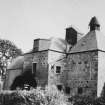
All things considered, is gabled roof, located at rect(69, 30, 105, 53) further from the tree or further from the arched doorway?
the tree

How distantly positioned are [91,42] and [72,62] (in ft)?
12.8

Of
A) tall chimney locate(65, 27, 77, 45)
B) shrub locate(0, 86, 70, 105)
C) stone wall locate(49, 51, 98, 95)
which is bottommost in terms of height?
shrub locate(0, 86, 70, 105)

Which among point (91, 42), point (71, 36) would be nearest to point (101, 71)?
point (91, 42)

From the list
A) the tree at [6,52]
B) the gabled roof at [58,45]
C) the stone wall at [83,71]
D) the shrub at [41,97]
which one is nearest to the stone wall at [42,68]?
the gabled roof at [58,45]

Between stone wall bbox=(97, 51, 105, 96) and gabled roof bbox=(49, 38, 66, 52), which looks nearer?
stone wall bbox=(97, 51, 105, 96)

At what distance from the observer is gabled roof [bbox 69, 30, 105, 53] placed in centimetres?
3107

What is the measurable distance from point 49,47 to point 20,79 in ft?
22.9

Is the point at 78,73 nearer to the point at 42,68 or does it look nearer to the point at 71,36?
the point at 42,68

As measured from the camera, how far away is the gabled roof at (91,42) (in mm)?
31072

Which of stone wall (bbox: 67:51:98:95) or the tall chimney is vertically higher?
the tall chimney

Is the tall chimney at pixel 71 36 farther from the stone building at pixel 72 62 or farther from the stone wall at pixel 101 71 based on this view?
the stone wall at pixel 101 71

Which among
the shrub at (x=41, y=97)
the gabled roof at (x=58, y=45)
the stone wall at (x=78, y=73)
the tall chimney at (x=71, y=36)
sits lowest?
the shrub at (x=41, y=97)

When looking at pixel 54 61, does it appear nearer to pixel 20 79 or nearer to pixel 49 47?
pixel 49 47

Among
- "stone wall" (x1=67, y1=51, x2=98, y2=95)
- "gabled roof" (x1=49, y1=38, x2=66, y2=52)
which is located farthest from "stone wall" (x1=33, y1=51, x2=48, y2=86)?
"stone wall" (x1=67, y1=51, x2=98, y2=95)
